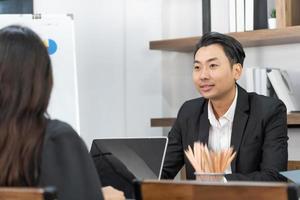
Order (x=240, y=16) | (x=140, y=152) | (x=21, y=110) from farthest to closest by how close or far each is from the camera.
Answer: (x=240, y=16) → (x=140, y=152) → (x=21, y=110)

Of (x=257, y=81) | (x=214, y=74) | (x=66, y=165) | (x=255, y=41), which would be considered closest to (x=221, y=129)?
(x=214, y=74)

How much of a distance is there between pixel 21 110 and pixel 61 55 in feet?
5.85

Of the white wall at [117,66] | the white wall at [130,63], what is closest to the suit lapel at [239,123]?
the white wall at [130,63]

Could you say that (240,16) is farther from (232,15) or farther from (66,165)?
(66,165)

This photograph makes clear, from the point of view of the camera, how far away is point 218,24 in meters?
3.55

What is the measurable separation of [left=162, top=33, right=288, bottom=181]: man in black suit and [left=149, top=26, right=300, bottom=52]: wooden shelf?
0.67 m

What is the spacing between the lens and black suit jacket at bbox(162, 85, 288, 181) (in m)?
2.17

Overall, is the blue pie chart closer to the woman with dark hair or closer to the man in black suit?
the man in black suit

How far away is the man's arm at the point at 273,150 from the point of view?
208 centimetres

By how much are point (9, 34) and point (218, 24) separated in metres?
2.35

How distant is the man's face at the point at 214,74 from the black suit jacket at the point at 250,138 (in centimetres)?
8

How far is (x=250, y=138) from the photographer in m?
2.24

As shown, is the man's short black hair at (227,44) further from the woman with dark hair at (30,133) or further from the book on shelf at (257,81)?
the woman with dark hair at (30,133)

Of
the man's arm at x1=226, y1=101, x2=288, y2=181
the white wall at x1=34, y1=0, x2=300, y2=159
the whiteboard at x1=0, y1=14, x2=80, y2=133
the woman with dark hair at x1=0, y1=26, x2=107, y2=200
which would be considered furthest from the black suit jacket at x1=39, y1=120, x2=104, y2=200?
the white wall at x1=34, y1=0, x2=300, y2=159
